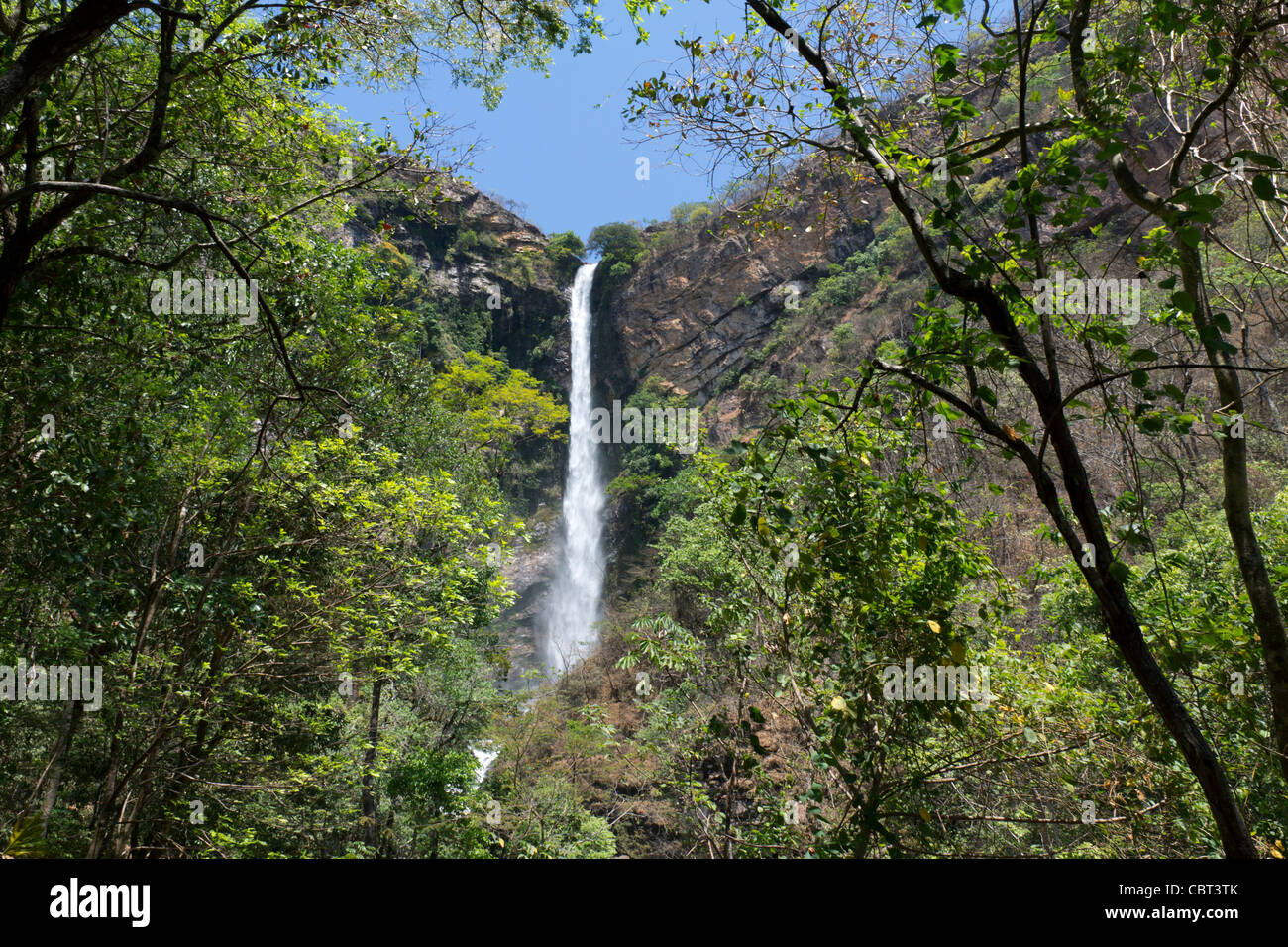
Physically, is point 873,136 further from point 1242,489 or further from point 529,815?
point 529,815

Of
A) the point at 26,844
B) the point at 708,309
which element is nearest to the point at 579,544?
the point at 708,309

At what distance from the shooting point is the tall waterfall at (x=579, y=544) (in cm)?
2674

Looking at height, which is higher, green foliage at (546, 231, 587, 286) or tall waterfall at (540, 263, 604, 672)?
green foliage at (546, 231, 587, 286)

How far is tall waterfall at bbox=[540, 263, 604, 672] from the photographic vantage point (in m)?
26.7

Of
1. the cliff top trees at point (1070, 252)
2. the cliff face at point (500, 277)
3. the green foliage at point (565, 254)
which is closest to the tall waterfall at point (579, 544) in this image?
the cliff face at point (500, 277)

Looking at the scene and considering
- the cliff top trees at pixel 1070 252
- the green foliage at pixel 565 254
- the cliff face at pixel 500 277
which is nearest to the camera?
the cliff top trees at pixel 1070 252

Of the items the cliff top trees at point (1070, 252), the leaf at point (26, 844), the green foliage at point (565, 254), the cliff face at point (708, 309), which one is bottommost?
the leaf at point (26, 844)

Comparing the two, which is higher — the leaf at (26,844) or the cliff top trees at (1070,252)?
the cliff top trees at (1070,252)

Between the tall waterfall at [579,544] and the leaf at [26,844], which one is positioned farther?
the tall waterfall at [579,544]

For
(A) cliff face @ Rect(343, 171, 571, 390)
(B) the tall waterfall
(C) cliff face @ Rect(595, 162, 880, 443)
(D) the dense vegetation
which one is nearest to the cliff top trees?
(D) the dense vegetation

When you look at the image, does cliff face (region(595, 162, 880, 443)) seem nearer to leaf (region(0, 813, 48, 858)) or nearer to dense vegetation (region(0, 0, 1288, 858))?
dense vegetation (region(0, 0, 1288, 858))

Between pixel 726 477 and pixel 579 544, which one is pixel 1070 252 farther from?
pixel 579 544

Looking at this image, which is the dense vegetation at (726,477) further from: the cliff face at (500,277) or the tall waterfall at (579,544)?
the cliff face at (500,277)
